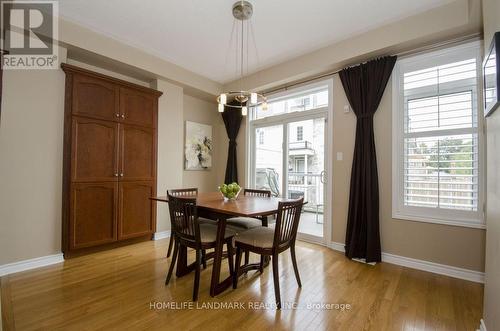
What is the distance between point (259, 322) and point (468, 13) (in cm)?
342

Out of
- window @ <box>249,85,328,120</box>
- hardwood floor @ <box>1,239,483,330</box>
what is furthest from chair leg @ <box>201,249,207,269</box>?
window @ <box>249,85,328,120</box>

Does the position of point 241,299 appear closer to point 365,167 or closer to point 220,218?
point 220,218

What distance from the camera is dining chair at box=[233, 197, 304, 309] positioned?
6.50ft

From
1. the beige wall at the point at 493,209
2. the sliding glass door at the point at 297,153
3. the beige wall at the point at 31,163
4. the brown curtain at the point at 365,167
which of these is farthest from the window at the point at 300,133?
the beige wall at the point at 31,163

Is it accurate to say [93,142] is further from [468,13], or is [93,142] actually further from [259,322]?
[468,13]

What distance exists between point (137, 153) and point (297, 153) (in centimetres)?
251

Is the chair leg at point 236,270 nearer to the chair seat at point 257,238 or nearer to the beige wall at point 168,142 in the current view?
the chair seat at point 257,238

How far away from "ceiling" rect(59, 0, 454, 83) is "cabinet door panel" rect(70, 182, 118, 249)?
198 centimetres

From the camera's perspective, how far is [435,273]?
2586 millimetres

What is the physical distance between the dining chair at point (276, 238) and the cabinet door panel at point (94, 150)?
6.80ft

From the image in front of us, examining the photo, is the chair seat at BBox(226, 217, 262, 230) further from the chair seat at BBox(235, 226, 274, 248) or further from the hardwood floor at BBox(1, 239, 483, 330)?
the hardwood floor at BBox(1, 239, 483, 330)

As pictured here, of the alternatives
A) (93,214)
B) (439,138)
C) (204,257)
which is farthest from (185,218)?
(439,138)

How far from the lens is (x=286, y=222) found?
2072 millimetres

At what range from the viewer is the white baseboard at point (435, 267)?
2.40 metres
